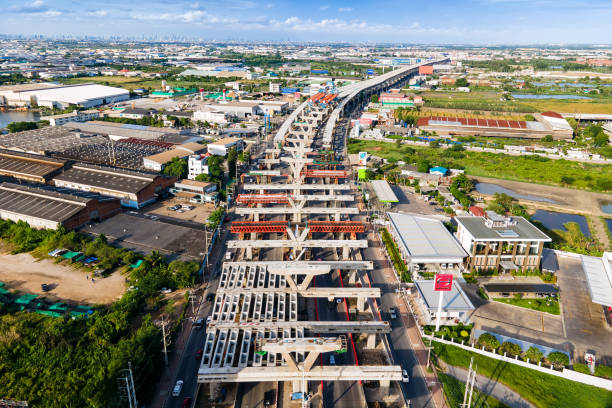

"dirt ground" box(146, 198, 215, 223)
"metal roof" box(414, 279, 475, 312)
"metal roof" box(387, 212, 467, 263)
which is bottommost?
"dirt ground" box(146, 198, 215, 223)

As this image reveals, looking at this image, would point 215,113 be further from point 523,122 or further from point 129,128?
point 523,122

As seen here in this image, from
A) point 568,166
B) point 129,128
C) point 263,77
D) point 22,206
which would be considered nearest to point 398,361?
point 22,206

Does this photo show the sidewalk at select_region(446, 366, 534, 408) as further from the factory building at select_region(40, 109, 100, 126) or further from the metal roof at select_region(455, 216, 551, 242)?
the factory building at select_region(40, 109, 100, 126)

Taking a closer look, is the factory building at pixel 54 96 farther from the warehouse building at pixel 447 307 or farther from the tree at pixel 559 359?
the tree at pixel 559 359

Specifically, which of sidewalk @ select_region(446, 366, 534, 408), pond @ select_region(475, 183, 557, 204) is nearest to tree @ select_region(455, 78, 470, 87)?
pond @ select_region(475, 183, 557, 204)

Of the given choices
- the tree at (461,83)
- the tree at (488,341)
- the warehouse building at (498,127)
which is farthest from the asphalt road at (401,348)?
the tree at (461,83)
